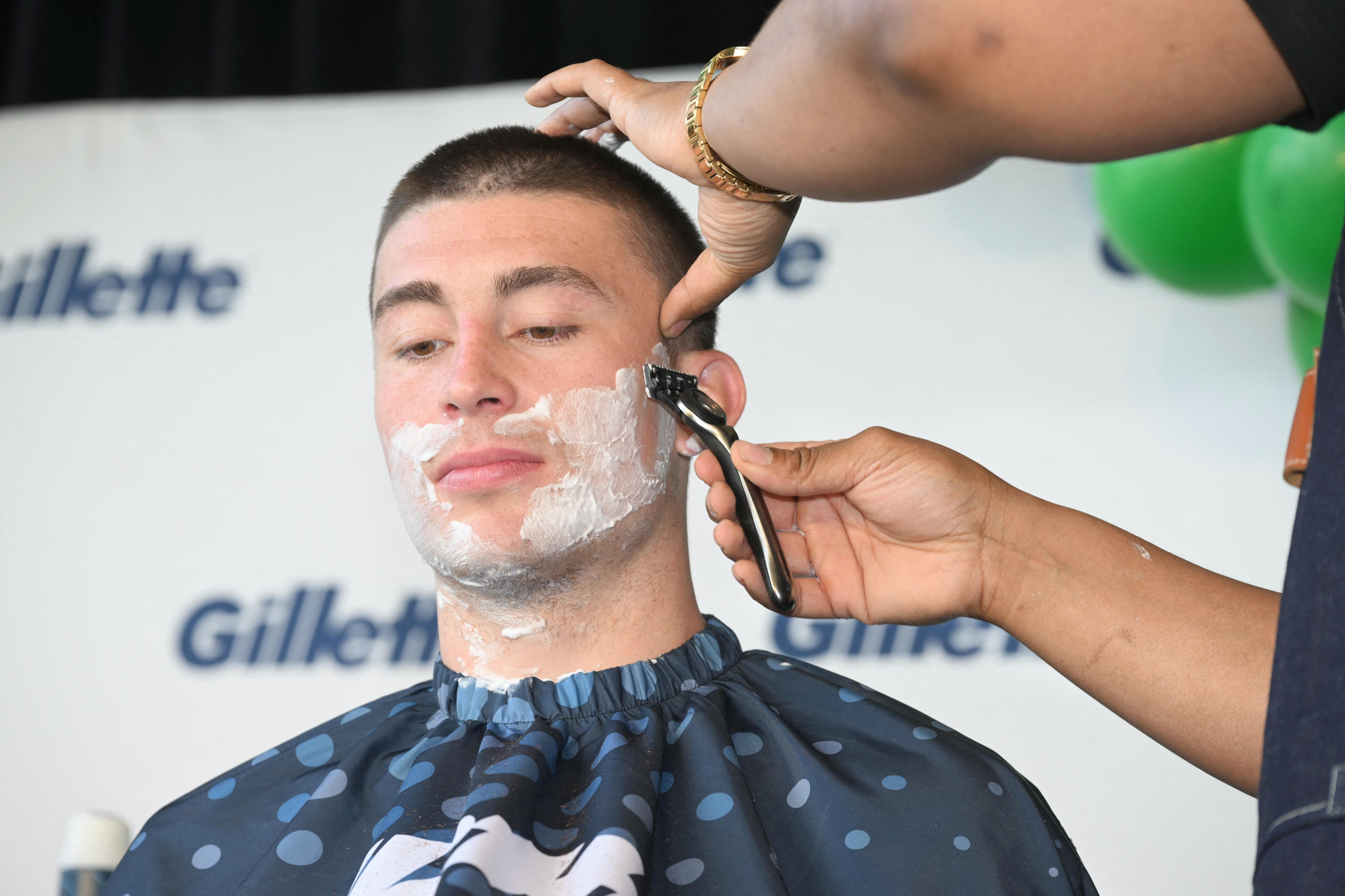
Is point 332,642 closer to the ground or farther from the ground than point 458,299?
closer to the ground

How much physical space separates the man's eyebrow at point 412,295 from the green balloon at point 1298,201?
4.42 ft

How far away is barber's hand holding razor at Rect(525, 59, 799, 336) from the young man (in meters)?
0.15

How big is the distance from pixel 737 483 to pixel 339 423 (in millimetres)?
1722

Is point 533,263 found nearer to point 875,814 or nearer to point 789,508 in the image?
point 789,508

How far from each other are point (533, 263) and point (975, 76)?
0.86 meters

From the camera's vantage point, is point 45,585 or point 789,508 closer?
point 789,508

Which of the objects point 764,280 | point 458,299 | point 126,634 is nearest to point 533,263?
point 458,299

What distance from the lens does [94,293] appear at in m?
2.92

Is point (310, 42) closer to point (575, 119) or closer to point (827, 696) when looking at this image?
point (575, 119)

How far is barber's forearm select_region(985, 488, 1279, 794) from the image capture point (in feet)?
3.76

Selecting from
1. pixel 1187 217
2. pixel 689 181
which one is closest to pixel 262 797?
pixel 689 181

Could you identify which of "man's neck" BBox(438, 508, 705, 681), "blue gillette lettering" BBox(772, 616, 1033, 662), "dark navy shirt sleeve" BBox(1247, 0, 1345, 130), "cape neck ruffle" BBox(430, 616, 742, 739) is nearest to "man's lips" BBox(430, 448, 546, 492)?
"man's neck" BBox(438, 508, 705, 681)

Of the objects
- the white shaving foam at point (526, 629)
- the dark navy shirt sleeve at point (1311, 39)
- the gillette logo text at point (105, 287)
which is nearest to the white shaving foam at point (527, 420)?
the white shaving foam at point (526, 629)

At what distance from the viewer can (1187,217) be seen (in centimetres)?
216
